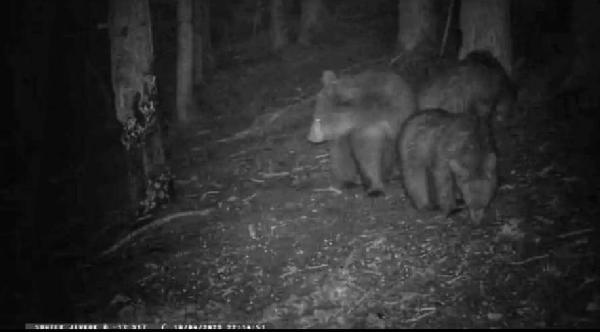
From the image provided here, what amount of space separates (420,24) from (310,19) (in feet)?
18.2

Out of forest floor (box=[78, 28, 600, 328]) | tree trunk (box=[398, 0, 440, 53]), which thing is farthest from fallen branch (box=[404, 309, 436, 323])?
tree trunk (box=[398, 0, 440, 53])

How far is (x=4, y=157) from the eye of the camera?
489 inches

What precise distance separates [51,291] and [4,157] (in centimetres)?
668

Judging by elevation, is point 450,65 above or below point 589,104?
above

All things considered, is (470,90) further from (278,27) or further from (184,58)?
(278,27)

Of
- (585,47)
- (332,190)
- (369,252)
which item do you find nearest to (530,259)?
(369,252)

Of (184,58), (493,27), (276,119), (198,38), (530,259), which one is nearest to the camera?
(530,259)

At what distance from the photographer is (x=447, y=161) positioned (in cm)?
628

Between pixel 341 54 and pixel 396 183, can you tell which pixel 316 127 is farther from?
pixel 341 54

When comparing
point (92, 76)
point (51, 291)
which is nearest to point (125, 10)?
point (51, 291)

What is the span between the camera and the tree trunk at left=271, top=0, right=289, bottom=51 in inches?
622

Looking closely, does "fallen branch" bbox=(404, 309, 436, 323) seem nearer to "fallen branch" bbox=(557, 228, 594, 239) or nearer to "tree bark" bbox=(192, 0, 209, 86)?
"fallen branch" bbox=(557, 228, 594, 239)

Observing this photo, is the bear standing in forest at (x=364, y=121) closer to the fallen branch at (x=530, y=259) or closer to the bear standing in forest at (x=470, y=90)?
the bear standing in forest at (x=470, y=90)
